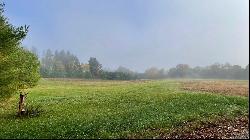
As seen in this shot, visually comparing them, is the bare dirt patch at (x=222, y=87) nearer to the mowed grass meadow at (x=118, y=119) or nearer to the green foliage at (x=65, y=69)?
the mowed grass meadow at (x=118, y=119)

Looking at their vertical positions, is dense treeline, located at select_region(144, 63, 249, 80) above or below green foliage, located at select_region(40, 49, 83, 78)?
below

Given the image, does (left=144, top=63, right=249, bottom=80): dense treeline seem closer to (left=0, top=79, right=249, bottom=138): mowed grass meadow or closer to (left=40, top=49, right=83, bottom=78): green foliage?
(left=0, top=79, right=249, bottom=138): mowed grass meadow

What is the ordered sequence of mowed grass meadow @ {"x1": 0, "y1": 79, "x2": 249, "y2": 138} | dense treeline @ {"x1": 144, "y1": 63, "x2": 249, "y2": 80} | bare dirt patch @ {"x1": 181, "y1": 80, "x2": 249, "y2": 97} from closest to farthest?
1. mowed grass meadow @ {"x1": 0, "y1": 79, "x2": 249, "y2": 138}
2. bare dirt patch @ {"x1": 181, "y1": 80, "x2": 249, "y2": 97}
3. dense treeline @ {"x1": 144, "y1": 63, "x2": 249, "y2": 80}

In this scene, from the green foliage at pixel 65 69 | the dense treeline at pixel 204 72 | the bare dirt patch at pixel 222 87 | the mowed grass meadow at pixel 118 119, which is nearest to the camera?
the mowed grass meadow at pixel 118 119

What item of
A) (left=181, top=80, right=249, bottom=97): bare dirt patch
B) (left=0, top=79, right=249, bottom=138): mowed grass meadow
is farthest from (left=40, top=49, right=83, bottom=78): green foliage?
(left=0, top=79, right=249, bottom=138): mowed grass meadow

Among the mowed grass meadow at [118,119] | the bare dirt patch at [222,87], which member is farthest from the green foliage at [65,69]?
the mowed grass meadow at [118,119]

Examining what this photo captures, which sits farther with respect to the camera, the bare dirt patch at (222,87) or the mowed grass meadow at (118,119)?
the bare dirt patch at (222,87)

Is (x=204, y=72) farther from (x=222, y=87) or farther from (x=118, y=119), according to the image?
(x=118, y=119)

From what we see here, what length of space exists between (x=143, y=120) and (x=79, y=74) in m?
118

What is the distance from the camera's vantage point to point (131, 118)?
35094mm

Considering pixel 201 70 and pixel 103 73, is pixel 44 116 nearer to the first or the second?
pixel 201 70

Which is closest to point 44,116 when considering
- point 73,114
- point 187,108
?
point 73,114

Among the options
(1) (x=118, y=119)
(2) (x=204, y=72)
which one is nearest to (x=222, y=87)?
(2) (x=204, y=72)

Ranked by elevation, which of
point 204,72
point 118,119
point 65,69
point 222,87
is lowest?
point 118,119
